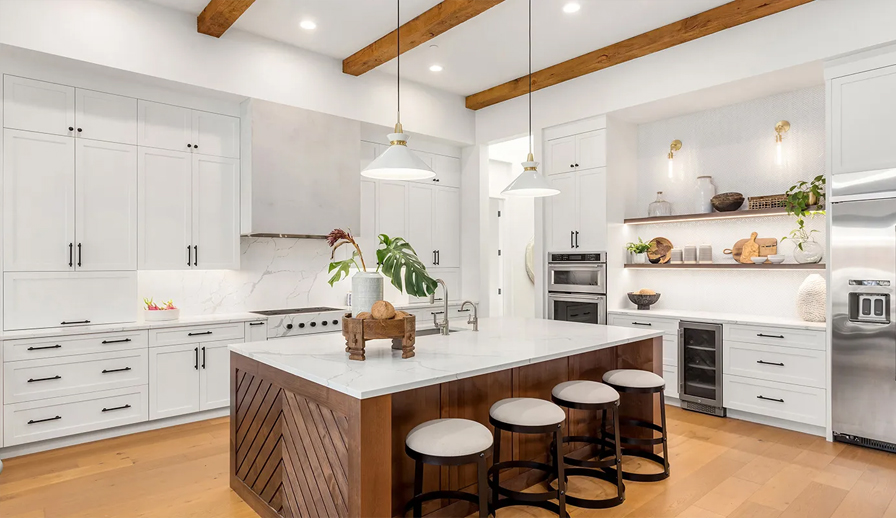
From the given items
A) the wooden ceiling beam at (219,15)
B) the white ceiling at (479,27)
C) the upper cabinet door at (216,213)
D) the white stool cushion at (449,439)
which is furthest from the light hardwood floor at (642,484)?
the white ceiling at (479,27)

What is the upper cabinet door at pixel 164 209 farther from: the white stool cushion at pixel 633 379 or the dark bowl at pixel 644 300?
the dark bowl at pixel 644 300

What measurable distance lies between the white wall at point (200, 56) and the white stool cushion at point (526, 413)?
3.54 m

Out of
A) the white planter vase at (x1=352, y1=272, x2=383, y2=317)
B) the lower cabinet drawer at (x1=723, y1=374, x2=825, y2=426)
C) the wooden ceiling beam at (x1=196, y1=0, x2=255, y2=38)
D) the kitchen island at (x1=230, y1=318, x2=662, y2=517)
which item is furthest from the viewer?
the lower cabinet drawer at (x1=723, y1=374, x2=825, y2=426)

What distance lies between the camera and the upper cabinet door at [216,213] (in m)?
4.52

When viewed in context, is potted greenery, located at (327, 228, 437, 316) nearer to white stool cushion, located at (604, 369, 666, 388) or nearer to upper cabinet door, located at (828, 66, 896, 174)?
white stool cushion, located at (604, 369, 666, 388)

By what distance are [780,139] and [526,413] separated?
12.0 ft

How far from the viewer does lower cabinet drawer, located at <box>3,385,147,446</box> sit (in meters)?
3.49

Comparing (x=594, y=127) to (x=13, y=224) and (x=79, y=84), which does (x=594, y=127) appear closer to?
(x=79, y=84)

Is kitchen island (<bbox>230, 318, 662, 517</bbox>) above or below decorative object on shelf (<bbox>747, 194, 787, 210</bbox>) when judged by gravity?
below

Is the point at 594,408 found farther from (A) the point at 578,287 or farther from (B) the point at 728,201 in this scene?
(B) the point at 728,201

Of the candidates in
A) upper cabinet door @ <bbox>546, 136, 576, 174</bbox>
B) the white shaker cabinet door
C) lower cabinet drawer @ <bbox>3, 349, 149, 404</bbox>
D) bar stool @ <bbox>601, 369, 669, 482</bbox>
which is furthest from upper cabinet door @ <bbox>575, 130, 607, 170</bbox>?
lower cabinet drawer @ <bbox>3, 349, 149, 404</bbox>

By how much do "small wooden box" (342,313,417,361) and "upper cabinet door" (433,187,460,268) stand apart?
3.81 metres

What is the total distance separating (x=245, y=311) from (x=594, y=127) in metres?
3.86

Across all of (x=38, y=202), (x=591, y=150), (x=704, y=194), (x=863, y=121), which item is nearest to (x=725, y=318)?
(x=704, y=194)
